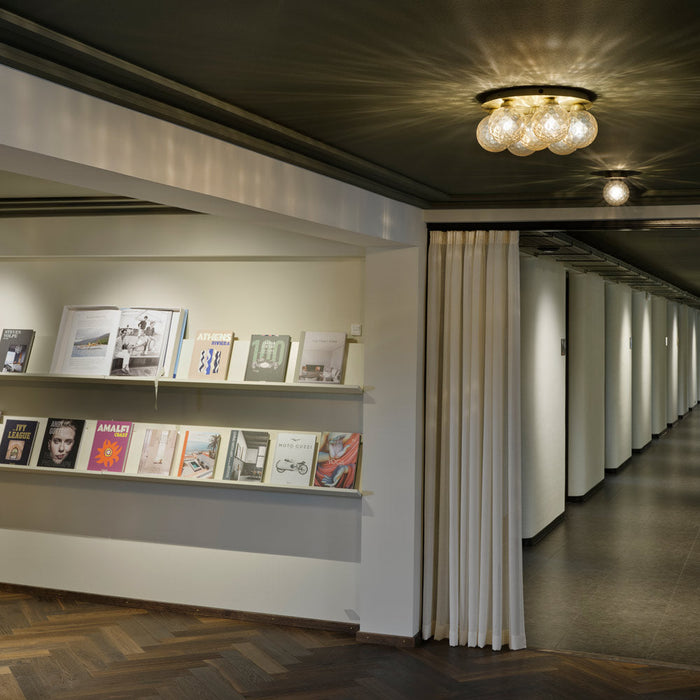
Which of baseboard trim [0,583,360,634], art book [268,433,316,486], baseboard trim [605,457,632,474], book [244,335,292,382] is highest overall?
book [244,335,292,382]

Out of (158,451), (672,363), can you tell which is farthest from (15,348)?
(672,363)

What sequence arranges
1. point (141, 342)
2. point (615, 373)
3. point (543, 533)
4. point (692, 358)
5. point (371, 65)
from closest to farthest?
1. point (371, 65)
2. point (141, 342)
3. point (543, 533)
4. point (615, 373)
5. point (692, 358)

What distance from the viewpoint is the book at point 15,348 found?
6055 millimetres

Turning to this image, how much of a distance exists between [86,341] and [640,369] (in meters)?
10.9

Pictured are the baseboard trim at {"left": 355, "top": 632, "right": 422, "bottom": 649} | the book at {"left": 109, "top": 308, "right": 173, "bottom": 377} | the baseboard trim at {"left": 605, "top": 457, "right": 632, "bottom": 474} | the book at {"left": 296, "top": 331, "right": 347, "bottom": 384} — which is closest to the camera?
the baseboard trim at {"left": 355, "top": 632, "right": 422, "bottom": 649}

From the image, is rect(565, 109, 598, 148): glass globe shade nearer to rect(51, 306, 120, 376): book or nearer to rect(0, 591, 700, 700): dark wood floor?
rect(0, 591, 700, 700): dark wood floor

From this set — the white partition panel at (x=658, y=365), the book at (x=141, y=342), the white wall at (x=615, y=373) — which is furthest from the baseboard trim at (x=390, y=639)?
the white partition panel at (x=658, y=365)

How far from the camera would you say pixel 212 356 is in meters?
5.73

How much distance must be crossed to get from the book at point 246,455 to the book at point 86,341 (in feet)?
3.23

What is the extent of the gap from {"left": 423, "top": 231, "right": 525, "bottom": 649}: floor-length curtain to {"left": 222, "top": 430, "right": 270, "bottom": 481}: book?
41.7 inches

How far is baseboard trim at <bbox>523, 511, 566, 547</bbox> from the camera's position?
786 centimetres

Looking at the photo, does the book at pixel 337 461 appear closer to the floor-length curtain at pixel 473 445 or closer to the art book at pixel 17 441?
the floor-length curtain at pixel 473 445

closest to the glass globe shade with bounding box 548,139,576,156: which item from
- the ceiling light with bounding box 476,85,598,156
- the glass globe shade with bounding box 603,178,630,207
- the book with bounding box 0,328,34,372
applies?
the ceiling light with bounding box 476,85,598,156

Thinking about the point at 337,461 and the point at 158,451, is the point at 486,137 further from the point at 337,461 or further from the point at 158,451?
the point at 158,451
